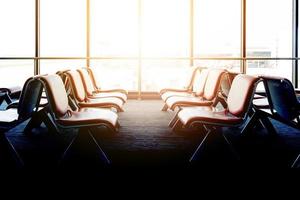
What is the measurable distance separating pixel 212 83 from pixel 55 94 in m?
2.01

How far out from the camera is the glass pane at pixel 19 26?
796 centimetres

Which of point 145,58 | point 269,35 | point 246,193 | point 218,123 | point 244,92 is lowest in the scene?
point 246,193

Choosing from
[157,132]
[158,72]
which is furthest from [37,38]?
[157,132]

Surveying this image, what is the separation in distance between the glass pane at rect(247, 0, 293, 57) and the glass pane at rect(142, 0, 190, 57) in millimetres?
1410

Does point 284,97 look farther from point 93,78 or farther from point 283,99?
point 93,78

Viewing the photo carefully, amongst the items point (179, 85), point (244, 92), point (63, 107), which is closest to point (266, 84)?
point (244, 92)

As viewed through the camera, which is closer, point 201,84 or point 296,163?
point 296,163

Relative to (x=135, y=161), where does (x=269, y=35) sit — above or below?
above

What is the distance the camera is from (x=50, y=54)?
8.01m

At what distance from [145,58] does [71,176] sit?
17.8ft

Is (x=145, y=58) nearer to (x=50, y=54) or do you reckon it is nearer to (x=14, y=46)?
(x=50, y=54)

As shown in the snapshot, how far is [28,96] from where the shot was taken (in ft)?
9.93

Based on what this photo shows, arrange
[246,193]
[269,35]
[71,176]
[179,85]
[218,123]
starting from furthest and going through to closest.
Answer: [269,35] → [179,85] → [218,123] → [71,176] → [246,193]

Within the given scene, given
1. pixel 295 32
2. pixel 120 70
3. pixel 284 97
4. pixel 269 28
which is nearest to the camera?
pixel 284 97
